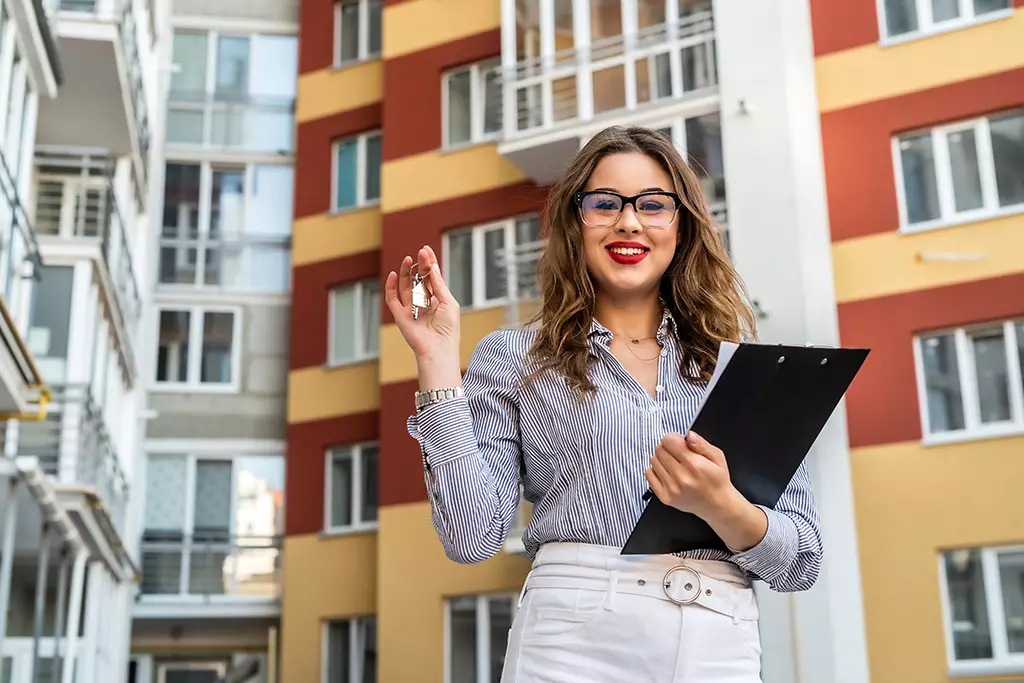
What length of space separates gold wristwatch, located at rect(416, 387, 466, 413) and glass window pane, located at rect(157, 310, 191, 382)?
61.8 feet

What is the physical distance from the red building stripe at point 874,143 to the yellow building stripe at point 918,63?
11 centimetres

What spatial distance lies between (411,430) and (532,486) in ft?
0.75

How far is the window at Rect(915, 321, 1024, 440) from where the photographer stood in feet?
44.7

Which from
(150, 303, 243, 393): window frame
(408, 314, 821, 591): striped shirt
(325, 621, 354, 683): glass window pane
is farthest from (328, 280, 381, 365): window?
(408, 314, 821, 591): striped shirt

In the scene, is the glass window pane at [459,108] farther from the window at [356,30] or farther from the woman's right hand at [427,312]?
the woman's right hand at [427,312]

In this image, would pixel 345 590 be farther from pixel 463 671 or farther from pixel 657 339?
pixel 657 339

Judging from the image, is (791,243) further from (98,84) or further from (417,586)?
(98,84)

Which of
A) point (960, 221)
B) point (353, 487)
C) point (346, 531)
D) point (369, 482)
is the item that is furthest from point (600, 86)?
point (346, 531)

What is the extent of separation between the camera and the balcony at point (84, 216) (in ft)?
47.4

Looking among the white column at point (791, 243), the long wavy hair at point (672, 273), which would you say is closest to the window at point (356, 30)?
the white column at point (791, 243)

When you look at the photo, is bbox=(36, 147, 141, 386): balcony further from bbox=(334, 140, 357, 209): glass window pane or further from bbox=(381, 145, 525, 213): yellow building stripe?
bbox=(334, 140, 357, 209): glass window pane

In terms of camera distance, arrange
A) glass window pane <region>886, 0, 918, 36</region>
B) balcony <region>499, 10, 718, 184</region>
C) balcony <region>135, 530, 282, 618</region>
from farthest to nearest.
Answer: balcony <region>135, 530, 282, 618</region> → balcony <region>499, 10, 718, 184</region> → glass window pane <region>886, 0, 918, 36</region>

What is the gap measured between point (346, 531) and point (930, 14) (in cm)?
986

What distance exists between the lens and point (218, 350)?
67.7 ft
